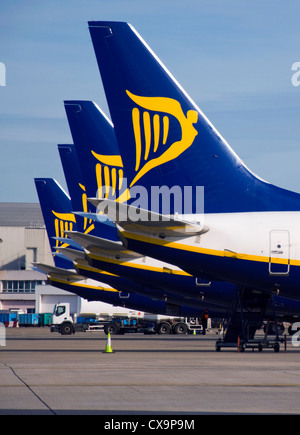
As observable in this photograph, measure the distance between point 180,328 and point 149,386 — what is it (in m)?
53.1

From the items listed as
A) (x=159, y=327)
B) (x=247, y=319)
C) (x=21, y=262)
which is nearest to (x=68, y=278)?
(x=159, y=327)

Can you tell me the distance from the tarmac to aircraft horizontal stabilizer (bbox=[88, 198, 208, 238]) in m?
4.56

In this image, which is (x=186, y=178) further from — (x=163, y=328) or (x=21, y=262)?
(x=21, y=262)

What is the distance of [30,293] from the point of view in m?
153

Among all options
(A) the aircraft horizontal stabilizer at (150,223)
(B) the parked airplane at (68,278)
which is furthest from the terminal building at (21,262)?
(A) the aircraft horizontal stabilizer at (150,223)

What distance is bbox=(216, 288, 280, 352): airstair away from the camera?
40312 mm

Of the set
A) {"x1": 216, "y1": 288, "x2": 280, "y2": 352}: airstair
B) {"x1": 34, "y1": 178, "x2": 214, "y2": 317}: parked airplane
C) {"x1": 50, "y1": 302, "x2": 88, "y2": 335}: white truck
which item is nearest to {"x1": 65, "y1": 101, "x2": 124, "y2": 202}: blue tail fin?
{"x1": 216, "y1": 288, "x2": 280, "y2": 352}: airstair

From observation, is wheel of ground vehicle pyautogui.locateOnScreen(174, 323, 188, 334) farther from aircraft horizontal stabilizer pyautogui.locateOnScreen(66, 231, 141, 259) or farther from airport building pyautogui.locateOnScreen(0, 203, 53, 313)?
airport building pyautogui.locateOnScreen(0, 203, 53, 313)

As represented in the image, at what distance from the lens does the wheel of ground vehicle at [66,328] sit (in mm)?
78625

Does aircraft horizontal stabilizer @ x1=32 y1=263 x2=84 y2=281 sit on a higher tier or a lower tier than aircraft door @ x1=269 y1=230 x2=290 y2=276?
higher

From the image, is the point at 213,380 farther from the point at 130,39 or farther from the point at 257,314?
the point at 257,314

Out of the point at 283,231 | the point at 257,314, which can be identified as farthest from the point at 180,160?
the point at 257,314

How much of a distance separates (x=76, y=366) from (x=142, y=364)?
2.47 m

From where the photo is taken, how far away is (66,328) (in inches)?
3105
